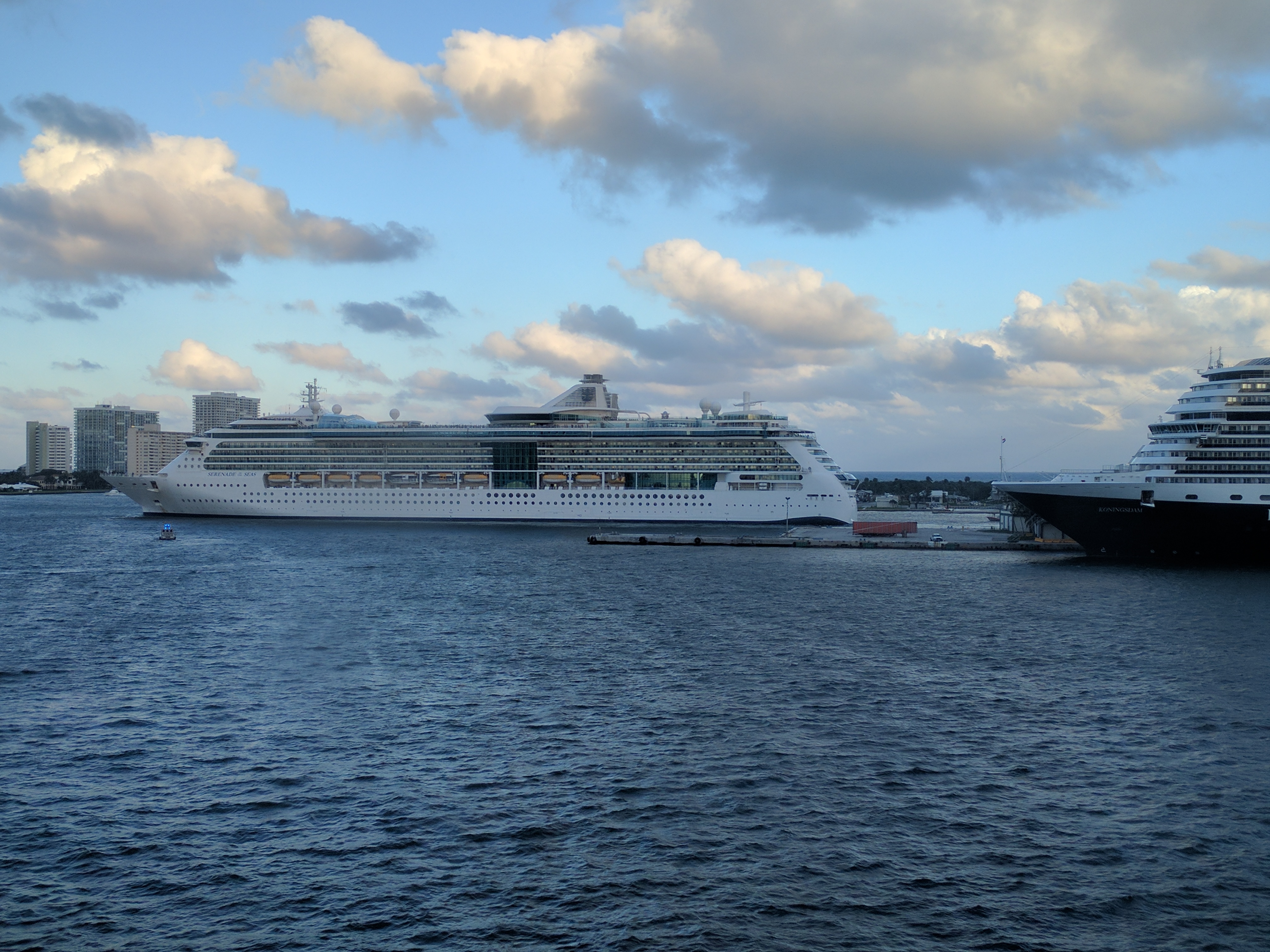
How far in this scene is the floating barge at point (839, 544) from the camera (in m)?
72.0

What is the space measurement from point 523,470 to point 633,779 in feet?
262

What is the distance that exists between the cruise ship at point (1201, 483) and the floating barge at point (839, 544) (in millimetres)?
11580

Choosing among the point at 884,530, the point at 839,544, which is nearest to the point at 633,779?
the point at 839,544

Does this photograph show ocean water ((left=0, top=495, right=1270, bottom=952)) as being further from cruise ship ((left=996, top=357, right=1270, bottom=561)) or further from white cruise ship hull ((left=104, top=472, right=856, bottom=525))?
white cruise ship hull ((left=104, top=472, right=856, bottom=525))

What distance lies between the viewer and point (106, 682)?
27.4m

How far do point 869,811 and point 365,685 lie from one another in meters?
15.5

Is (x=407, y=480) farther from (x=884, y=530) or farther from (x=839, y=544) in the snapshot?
(x=884, y=530)

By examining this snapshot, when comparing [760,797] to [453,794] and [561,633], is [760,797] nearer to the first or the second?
[453,794]

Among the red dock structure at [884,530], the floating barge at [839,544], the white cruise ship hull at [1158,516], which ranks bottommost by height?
the floating barge at [839,544]

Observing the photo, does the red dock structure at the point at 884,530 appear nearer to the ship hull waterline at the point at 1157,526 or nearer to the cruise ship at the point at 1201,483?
the ship hull waterline at the point at 1157,526

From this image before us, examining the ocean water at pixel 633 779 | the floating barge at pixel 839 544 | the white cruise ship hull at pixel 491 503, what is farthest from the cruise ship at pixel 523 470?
the ocean water at pixel 633 779

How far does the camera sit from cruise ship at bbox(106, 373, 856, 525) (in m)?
92.6

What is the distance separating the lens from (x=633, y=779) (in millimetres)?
19500

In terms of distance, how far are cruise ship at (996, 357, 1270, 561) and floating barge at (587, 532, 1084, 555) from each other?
11580mm
